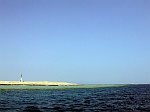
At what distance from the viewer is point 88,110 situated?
36406mm

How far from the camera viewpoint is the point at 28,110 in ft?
118

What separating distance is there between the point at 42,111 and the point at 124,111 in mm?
9614

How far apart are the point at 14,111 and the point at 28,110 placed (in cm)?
177

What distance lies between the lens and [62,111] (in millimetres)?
35094

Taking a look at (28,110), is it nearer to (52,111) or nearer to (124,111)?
(52,111)

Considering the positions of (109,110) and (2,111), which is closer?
(2,111)

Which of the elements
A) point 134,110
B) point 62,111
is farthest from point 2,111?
point 134,110

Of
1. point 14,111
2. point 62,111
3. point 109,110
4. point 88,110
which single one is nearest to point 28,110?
point 14,111

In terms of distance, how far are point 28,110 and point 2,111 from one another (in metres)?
3.08

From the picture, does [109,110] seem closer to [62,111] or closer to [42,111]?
[62,111]

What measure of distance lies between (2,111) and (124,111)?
14.1 meters

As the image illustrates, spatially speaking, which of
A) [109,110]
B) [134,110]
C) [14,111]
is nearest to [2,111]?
[14,111]

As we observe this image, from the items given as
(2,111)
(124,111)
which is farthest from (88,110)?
(2,111)

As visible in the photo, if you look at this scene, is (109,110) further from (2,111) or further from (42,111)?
(2,111)
